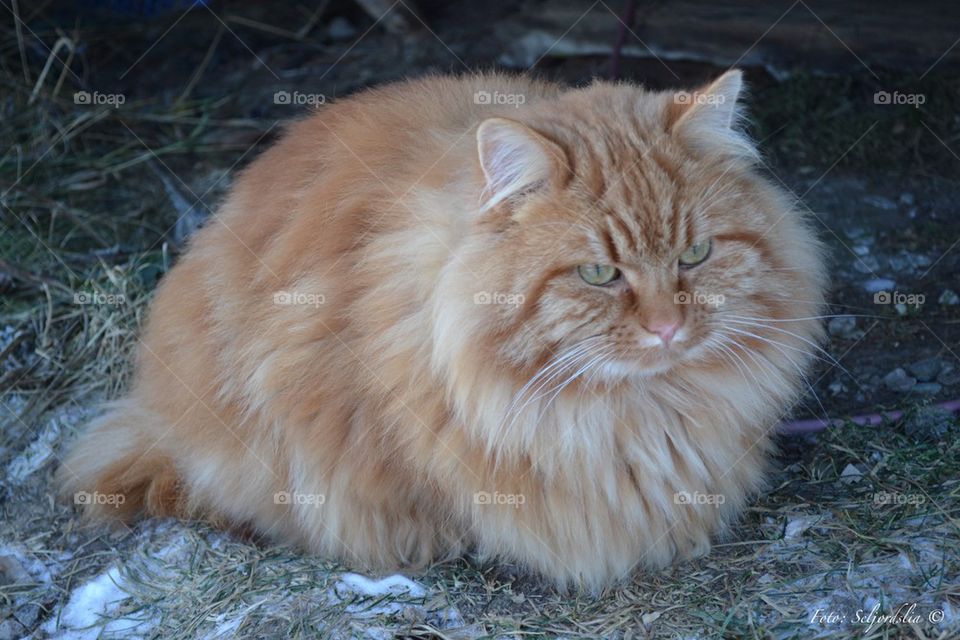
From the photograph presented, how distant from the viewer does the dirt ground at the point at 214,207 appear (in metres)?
2.84

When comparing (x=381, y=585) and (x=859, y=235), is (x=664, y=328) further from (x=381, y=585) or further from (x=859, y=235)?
(x=859, y=235)

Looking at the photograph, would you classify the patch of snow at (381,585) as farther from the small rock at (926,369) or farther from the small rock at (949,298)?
the small rock at (949,298)

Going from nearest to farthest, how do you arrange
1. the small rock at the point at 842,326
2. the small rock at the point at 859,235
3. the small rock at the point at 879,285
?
the small rock at the point at 842,326
the small rock at the point at 879,285
the small rock at the point at 859,235

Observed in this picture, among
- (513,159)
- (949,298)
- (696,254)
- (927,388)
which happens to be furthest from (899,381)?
(513,159)

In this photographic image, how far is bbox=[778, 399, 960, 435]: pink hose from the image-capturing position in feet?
11.1

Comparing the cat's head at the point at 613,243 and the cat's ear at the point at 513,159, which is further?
the cat's head at the point at 613,243

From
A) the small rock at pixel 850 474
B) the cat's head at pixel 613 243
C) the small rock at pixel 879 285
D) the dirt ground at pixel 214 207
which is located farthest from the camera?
the small rock at pixel 879 285

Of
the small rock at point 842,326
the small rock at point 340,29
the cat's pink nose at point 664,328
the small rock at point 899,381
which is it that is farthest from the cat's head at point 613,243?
the small rock at point 340,29

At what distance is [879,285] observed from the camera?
3.99 metres

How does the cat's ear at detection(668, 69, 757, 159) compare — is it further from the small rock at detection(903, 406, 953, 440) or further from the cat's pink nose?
the small rock at detection(903, 406, 953, 440)

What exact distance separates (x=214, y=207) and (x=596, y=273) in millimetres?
2449

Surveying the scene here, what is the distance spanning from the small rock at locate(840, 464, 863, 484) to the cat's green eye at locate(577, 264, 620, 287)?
4.17 feet

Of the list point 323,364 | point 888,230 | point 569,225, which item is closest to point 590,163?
point 569,225

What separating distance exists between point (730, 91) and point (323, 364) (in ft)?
4.35
